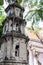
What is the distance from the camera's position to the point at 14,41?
48.7 feet

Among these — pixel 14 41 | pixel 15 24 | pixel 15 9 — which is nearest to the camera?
pixel 14 41

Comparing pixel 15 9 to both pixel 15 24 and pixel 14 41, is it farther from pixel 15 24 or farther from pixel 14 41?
pixel 14 41

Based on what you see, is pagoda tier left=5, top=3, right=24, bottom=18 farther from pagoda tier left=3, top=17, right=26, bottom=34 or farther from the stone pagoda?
pagoda tier left=3, top=17, right=26, bottom=34

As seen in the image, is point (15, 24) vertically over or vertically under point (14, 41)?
over

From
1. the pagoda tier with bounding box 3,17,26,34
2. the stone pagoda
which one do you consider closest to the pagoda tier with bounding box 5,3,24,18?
the stone pagoda

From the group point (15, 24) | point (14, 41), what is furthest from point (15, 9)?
point (14, 41)

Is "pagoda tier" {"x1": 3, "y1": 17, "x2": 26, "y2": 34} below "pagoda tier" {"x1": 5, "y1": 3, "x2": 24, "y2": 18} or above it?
below

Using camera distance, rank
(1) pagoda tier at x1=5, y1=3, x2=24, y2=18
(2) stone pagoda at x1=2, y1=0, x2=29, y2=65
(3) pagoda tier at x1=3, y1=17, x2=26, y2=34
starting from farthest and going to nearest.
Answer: (1) pagoda tier at x1=5, y1=3, x2=24, y2=18 < (3) pagoda tier at x1=3, y1=17, x2=26, y2=34 < (2) stone pagoda at x1=2, y1=0, x2=29, y2=65

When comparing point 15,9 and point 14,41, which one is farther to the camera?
point 15,9

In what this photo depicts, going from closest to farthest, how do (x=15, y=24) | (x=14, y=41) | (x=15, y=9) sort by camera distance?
(x=14, y=41) < (x=15, y=24) < (x=15, y=9)

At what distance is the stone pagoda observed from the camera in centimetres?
1448

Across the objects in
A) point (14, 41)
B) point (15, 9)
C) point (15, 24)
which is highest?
point (15, 9)

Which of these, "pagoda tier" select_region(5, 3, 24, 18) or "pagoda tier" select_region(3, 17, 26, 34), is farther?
"pagoda tier" select_region(5, 3, 24, 18)

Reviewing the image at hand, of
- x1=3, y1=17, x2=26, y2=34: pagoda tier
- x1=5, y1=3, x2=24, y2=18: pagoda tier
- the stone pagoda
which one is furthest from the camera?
x1=5, y1=3, x2=24, y2=18: pagoda tier
